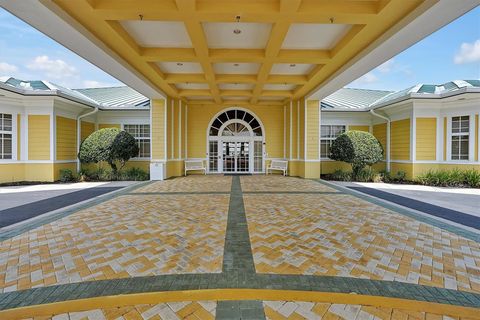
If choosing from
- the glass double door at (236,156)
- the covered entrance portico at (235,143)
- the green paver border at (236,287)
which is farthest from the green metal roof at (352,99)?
the green paver border at (236,287)

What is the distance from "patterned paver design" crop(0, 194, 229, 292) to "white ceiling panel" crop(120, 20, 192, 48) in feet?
14.0

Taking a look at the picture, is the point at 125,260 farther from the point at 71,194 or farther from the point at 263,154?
the point at 263,154

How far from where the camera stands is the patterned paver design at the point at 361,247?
2666 millimetres

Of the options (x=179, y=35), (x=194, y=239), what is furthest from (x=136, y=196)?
(x=179, y=35)

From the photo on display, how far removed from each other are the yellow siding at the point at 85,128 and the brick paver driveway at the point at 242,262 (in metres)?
8.28

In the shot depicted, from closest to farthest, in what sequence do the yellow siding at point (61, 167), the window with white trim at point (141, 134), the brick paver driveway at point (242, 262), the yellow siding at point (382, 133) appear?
the brick paver driveway at point (242, 262) < the yellow siding at point (61, 167) < the yellow siding at point (382, 133) < the window with white trim at point (141, 134)

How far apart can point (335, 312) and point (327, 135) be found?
40.2ft

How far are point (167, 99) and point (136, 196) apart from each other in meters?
5.51

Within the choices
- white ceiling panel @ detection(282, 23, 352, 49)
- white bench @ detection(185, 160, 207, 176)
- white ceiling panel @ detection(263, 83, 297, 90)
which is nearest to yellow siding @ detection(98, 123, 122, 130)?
white bench @ detection(185, 160, 207, 176)

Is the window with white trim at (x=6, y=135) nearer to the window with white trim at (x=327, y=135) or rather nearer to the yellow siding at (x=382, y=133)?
the window with white trim at (x=327, y=135)

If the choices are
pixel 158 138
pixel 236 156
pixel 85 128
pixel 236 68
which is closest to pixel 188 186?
pixel 158 138

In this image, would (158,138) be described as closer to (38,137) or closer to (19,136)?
(38,137)

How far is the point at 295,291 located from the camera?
2299 mm

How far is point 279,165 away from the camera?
1320 centimetres
